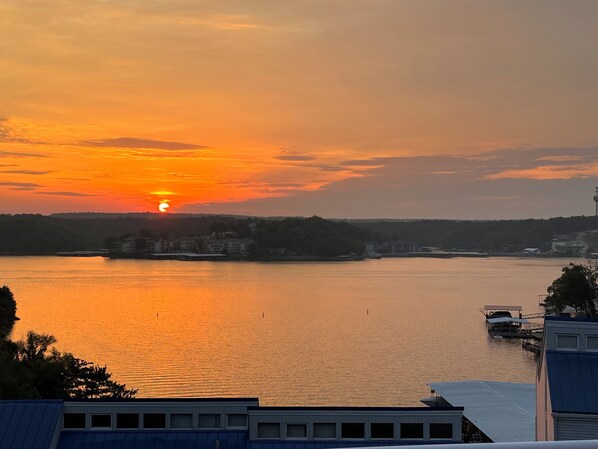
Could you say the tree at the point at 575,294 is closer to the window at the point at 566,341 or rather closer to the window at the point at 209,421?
the window at the point at 566,341

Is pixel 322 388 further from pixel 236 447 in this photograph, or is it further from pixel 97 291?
pixel 97 291

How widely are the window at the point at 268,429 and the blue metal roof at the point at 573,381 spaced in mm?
6370

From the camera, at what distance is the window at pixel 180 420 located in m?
20.1

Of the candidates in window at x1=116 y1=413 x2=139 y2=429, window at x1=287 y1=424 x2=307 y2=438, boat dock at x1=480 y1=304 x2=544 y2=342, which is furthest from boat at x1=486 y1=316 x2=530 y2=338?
window at x1=116 y1=413 x2=139 y2=429

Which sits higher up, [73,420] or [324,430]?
[73,420]

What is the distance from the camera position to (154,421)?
20047mm

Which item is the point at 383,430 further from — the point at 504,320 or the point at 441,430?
the point at 504,320

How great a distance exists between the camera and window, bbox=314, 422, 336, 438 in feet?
64.7

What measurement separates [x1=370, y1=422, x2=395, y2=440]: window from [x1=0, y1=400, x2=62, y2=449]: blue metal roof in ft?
24.1

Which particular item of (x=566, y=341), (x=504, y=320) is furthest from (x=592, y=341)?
(x=504, y=320)

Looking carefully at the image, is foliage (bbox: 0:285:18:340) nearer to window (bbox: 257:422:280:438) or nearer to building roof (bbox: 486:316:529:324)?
building roof (bbox: 486:316:529:324)

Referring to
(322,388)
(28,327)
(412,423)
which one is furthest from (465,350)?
(412,423)

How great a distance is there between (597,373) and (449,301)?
3734 inches

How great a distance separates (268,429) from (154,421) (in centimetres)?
284
